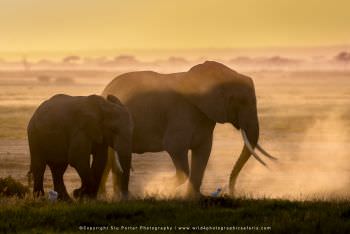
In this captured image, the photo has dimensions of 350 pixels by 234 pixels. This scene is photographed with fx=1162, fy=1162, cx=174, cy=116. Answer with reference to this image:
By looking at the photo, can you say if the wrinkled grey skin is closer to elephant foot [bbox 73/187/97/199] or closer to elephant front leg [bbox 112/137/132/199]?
elephant front leg [bbox 112/137/132/199]

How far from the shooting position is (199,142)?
28438mm

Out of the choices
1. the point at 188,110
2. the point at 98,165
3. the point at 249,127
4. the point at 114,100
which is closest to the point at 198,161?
the point at 188,110

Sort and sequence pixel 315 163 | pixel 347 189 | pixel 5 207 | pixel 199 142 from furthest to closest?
1. pixel 315 163
2. pixel 347 189
3. pixel 199 142
4. pixel 5 207

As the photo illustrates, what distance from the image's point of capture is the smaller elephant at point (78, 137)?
25.6 meters

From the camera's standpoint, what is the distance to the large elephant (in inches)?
1117

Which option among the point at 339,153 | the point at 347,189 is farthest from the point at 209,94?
the point at 339,153

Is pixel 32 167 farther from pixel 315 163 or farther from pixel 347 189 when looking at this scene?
pixel 315 163

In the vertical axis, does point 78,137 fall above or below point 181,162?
above

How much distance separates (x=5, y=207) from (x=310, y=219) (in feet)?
18.7

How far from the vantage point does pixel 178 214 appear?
21.3 metres

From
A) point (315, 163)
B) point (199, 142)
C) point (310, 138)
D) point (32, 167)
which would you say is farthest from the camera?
point (310, 138)

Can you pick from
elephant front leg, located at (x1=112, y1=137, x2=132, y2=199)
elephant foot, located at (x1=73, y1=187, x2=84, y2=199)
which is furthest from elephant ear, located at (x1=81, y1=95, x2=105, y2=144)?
Result: elephant foot, located at (x1=73, y1=187, x2=84, y2=199)

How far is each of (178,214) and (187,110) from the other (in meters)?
7.54

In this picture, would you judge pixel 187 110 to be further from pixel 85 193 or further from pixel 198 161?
pixel 85 193
